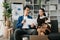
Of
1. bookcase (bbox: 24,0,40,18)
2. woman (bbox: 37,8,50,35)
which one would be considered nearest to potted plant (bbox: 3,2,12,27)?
bookcase (bbox: 24,0,40,18)

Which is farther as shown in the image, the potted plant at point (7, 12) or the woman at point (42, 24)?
the potted plant at point (7, 12)

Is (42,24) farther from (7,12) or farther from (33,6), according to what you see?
(7,12)

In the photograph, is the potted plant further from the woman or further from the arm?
the woman

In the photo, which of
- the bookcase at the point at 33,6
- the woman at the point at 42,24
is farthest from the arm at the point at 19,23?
the woman at the point at 42,24

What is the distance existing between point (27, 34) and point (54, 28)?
0.69m

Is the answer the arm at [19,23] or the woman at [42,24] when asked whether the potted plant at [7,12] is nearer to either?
the arm at [19,23]

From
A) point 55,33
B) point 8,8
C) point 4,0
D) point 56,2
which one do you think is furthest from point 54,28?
point 4,0

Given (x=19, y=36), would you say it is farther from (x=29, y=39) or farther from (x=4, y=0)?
(x=4, y=0)

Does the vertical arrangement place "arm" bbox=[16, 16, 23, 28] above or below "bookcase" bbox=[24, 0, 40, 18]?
below

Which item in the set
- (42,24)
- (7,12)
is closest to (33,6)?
(42,24)

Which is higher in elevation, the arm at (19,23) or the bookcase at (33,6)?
the bookcase at (33,6)

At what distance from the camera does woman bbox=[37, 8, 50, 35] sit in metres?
3.66

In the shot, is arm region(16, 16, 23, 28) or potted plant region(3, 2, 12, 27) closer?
arm region(16, 16, 23, 28)

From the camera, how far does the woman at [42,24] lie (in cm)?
366
